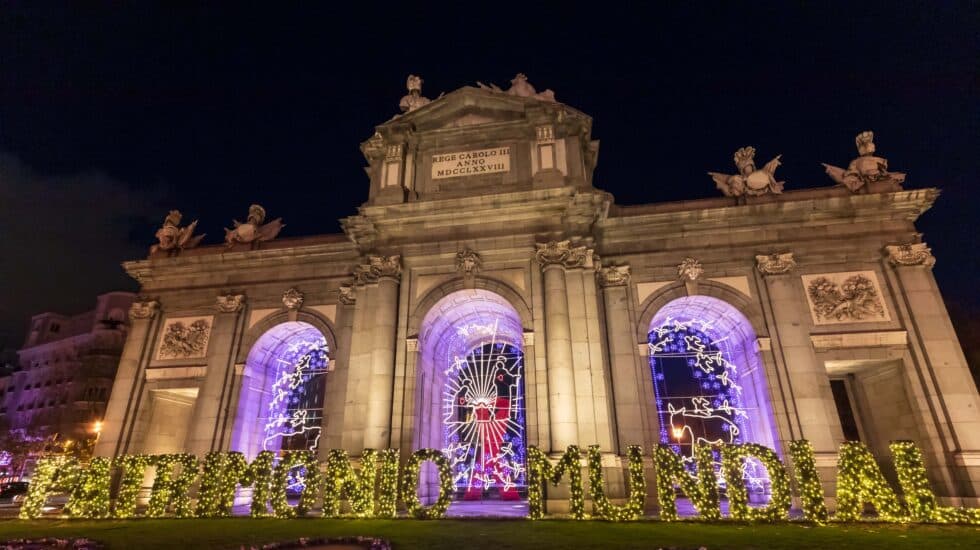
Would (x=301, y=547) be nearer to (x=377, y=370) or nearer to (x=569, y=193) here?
(x=377, y=370)

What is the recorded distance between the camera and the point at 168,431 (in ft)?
69.7

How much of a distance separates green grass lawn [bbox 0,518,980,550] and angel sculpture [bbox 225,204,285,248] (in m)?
12.3

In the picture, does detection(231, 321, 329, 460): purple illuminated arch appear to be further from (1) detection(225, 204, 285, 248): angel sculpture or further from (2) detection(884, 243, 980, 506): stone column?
(2) detection(884, 243, 980, 506): stone column

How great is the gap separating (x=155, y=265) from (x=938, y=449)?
29.5 metres

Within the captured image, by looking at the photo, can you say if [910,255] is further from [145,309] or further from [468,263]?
[145,309]

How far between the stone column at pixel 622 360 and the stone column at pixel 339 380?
9077 mm

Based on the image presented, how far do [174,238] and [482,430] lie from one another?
16.3 m

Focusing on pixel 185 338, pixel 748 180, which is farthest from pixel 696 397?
pixel 185 338

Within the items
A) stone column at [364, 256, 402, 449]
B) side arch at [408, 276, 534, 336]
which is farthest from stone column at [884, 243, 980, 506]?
stone column at [364, 256, 402, 449]

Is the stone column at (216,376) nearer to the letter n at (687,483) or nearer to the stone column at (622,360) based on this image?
the stone column at (622,360)

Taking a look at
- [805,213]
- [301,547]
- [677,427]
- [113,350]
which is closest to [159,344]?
[301,547]

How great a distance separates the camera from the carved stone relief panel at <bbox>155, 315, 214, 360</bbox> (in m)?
21.0

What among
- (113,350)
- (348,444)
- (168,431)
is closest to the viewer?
(348,444)

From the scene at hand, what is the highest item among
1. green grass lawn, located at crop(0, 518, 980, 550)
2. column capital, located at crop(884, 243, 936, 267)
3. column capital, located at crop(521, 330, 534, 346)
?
column capital, located at crop(884, 243, 936, 267)
